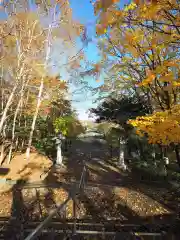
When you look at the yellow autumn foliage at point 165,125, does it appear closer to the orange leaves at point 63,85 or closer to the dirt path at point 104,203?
the dirt path at point 104,203

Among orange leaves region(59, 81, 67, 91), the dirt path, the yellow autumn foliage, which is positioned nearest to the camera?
the yellow autumn foliage

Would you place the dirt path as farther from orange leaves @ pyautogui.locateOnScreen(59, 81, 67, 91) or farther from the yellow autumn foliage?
orange leaves @ pyautogui.locateOnScreen(59, 81, 67, 91)

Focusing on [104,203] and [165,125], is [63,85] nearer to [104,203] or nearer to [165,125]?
[104,203]

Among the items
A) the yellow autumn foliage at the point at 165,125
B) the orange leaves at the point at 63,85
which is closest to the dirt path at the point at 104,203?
the yellow autumn foliage at the point at 165,125

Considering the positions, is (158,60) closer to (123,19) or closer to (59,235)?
(123,19)

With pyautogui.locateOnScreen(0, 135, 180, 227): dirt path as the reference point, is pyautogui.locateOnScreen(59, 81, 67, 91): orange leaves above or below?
above

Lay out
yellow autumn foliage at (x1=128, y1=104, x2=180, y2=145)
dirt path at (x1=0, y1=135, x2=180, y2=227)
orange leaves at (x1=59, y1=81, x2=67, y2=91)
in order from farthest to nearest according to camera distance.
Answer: orange leaves at (x1=59, y1=81, x2=67, y2=91) < dirt path at (x1=0, y1=135, x2=180, y2=227) < yellow autumn foliage at (x1=128, y1=104, x2=180, y2=145)

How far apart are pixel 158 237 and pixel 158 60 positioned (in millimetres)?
6557

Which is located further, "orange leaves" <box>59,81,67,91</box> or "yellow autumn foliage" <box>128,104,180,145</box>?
"orange leaves" <box>59,81,67,91</box>

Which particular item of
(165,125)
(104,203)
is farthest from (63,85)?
(165,125)

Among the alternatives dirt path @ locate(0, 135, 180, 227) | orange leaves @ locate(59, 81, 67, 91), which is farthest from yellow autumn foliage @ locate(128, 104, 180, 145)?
orange leaves @ locate(59, 81, 67, 91)

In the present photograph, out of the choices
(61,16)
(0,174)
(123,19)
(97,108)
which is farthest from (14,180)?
(123,19)

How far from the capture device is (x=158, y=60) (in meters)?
8.24

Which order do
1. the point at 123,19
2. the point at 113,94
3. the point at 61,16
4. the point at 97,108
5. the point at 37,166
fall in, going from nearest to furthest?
the point at 123,19 < the point at 61,16 < the point at 37,166 < the point at 97,108 < the point at 113,94
